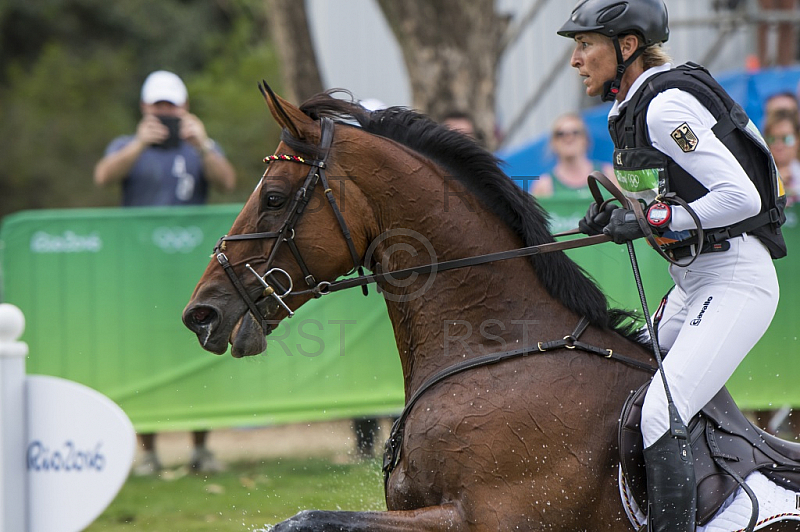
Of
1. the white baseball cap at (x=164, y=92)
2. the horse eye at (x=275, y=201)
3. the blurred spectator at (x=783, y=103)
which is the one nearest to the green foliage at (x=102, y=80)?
the white baseball cap at (x=164, y=92)

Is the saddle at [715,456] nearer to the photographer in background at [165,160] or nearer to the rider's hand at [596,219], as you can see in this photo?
the rider's hand at [596,219]

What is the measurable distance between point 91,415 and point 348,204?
119cm

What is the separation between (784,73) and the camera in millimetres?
9000

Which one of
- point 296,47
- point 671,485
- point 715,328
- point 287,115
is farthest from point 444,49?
point 671,485

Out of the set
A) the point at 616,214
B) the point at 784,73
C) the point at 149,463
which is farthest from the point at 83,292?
the point at 784,73

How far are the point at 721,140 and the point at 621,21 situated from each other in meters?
0.58

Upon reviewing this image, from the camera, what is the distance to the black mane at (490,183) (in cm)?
384

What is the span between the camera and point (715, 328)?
354 cm

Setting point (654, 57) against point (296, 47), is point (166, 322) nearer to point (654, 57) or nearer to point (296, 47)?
point (654, 57)

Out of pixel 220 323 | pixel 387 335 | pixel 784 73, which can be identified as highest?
pixel 784 73

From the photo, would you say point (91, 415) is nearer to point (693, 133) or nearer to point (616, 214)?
point (616, 214)

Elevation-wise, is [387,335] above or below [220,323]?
below

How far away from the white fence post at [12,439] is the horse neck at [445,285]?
1.37 metres

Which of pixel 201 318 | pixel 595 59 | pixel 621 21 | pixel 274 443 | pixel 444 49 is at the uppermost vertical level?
pixel 444 49
